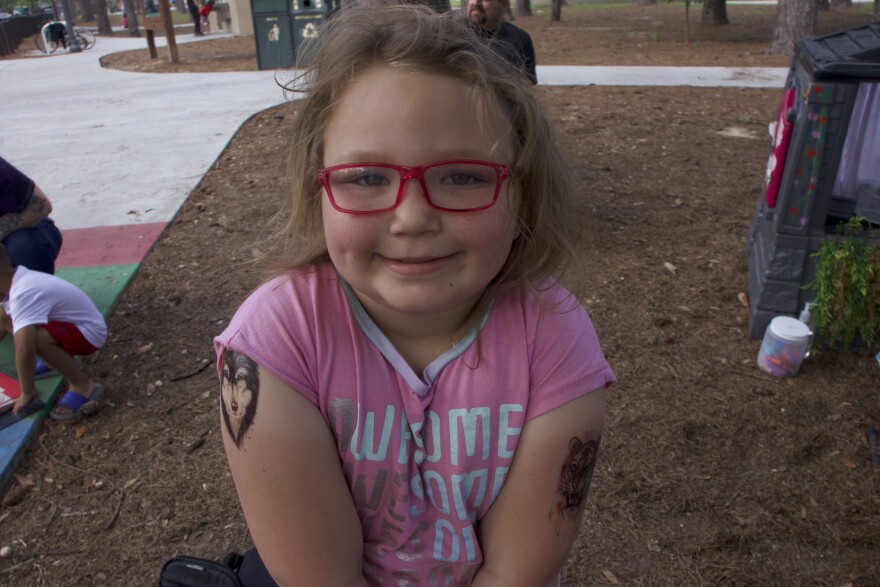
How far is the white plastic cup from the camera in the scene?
10.2ft

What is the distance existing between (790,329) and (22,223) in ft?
12.7

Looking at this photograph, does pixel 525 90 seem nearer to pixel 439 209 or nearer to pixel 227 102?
pixel 439 209

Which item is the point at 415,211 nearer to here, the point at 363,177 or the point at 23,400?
the point at 363,177

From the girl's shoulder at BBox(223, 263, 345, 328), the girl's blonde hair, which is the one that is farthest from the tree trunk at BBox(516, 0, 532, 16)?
the girl's shoulder at BBox(223, 263, 345, 328)

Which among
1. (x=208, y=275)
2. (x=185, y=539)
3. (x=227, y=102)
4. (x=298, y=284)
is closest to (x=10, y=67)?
(x=227, y=102)

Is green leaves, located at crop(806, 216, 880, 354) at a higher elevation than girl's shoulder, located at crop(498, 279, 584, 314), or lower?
lower

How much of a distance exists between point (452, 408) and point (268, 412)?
324 mm

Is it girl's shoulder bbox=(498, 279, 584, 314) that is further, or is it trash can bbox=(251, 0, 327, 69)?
trash can bbox=(251, 0, 327, 69)

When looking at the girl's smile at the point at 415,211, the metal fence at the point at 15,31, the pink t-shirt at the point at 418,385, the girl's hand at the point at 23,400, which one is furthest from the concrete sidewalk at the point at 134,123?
the metal fence at the point at 15,31

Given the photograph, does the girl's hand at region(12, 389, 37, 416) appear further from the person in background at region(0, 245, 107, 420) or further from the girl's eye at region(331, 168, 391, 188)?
the girl's eye at region(331, 168, 391, 188)

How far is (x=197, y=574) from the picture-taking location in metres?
1.45

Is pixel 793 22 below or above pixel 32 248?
above

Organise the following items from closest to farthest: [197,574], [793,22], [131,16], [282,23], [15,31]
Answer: [197,574], [282,23], [793,22], [15,31], [131,16]

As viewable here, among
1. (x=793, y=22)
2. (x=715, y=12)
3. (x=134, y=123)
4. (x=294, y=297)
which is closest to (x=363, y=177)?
(x=294, y=297)
